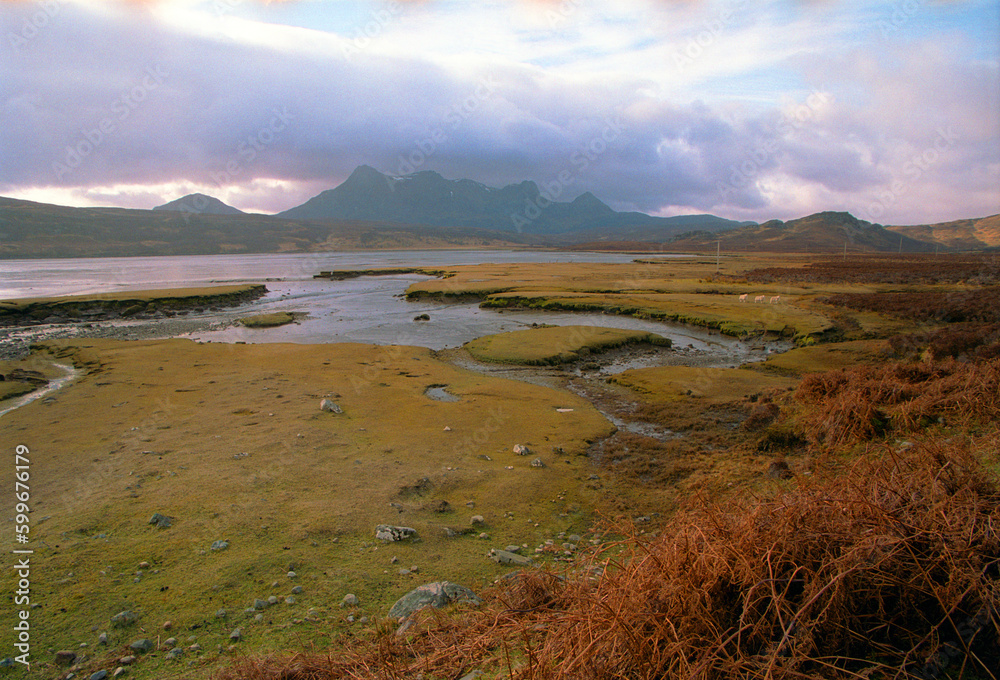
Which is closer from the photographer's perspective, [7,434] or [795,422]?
[795,422]

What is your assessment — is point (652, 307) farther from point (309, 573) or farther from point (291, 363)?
point (309, 573)

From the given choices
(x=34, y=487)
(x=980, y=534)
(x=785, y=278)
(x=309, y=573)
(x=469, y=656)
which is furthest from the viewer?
(x=785, y=278)

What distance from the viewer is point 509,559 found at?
6.12m

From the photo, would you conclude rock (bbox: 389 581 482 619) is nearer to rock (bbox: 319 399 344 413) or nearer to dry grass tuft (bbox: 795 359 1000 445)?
dry grass tuft (bbox: 795 359 1000 445)

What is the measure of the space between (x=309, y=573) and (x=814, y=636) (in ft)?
16.6

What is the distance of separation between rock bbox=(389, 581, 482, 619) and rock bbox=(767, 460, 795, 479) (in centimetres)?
494

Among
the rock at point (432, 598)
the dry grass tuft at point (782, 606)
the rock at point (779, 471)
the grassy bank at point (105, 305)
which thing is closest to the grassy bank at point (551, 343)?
the rock at point (779, 471)

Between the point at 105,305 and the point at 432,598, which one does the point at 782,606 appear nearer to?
the point at 432,598

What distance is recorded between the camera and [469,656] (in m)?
3.34

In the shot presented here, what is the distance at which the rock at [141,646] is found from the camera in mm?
4449

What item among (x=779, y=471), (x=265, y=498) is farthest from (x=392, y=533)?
(x=779, y=471)

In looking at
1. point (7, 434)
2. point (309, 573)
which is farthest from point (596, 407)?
point (7, 434)

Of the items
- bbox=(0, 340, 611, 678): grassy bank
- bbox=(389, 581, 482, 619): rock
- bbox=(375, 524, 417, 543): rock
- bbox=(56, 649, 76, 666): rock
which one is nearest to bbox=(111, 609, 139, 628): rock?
bbox=(0, 340, 611, 678): grassy bank

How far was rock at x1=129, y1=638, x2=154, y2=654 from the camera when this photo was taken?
14.6 ft
